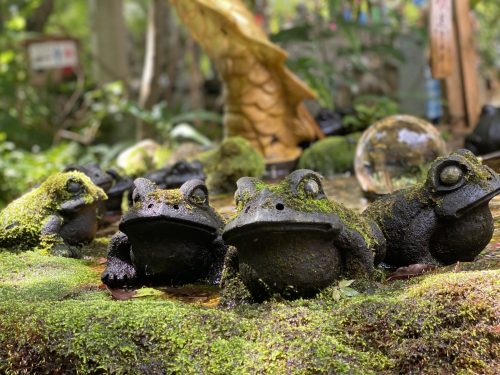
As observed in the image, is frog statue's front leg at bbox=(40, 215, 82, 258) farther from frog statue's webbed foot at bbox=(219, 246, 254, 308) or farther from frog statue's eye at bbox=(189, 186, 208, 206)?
Result: frog statue's webbed foot at bbox=(219, 246, 254, 308)

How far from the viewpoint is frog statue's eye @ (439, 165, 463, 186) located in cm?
272

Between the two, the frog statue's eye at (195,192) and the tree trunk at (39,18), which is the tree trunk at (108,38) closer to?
the tree trunk at (39,18)

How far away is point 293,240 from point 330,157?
4529 mm

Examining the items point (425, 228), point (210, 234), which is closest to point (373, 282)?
point (425, 228)

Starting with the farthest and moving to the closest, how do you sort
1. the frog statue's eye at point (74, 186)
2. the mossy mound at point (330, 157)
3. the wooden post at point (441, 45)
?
1. the mossy mound at point (330, 157)
2. the wooden post at point (441, 45)
3. the frog statue's eye at point (74, 186)

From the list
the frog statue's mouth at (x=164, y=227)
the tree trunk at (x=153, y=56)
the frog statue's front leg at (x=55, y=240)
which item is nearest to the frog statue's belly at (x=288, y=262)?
the frog statue's mouth at (x=164, y=227)

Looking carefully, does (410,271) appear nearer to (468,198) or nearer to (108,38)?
(468,198)

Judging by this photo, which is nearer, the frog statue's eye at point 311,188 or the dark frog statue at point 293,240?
the dark frog statue at point 293,240

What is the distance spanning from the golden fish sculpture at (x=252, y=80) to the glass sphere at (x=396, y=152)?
1.73m

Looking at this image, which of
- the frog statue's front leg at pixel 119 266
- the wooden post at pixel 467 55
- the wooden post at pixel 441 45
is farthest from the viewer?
the wooden post at pixel 467 55

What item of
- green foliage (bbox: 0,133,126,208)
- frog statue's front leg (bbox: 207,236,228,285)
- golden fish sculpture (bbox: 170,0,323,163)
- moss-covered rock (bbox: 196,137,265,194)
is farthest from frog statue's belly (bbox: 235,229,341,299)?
green foliage (bbox: 0,133,126,208)

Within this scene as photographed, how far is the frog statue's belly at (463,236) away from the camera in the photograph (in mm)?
2783

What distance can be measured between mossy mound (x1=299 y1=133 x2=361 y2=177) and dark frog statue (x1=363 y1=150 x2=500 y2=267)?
374 centimetres

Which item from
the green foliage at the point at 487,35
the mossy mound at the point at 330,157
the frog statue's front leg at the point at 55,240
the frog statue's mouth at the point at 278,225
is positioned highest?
the frog statue's mouth at the point at 278,225
